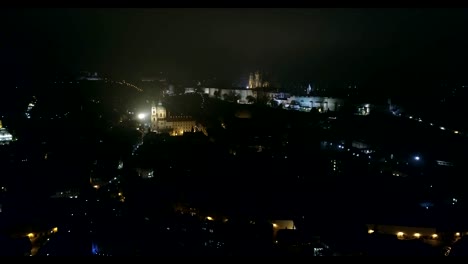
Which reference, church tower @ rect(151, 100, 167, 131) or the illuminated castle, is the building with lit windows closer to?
church tower @ rect(151, 100, 167, 131)

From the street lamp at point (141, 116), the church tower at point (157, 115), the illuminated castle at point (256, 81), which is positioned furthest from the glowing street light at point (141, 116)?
the illuminated castle at point (256, 81)

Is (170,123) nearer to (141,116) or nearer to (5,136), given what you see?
(141,116)

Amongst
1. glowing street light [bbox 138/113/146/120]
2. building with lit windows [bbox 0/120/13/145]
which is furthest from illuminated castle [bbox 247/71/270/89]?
building with lit windows [bbox 0/120/13/145]

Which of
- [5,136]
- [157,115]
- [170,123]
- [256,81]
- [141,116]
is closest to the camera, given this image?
[5,136]

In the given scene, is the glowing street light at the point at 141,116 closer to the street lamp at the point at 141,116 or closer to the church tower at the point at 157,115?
the street lamp at the point at 141,116

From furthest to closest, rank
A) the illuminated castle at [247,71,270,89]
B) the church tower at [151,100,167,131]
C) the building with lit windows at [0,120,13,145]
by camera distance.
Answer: the illuminated castle at [247,71,270,89]
the church tower at [151,100,167,131]
the building with lit windows at [0,120,13,145]

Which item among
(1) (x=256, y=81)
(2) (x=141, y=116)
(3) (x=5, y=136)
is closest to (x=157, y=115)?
(2) (x=141, y=116)

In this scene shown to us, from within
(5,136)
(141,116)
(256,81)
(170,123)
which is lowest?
(5,136)

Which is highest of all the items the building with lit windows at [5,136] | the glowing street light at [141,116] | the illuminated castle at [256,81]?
the illuminated castle at [256,81]

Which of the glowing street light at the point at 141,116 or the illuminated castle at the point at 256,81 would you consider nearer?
the glowing street light at the point at 141,116

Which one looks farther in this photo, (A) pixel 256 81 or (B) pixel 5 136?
(A) pixel 256 81
